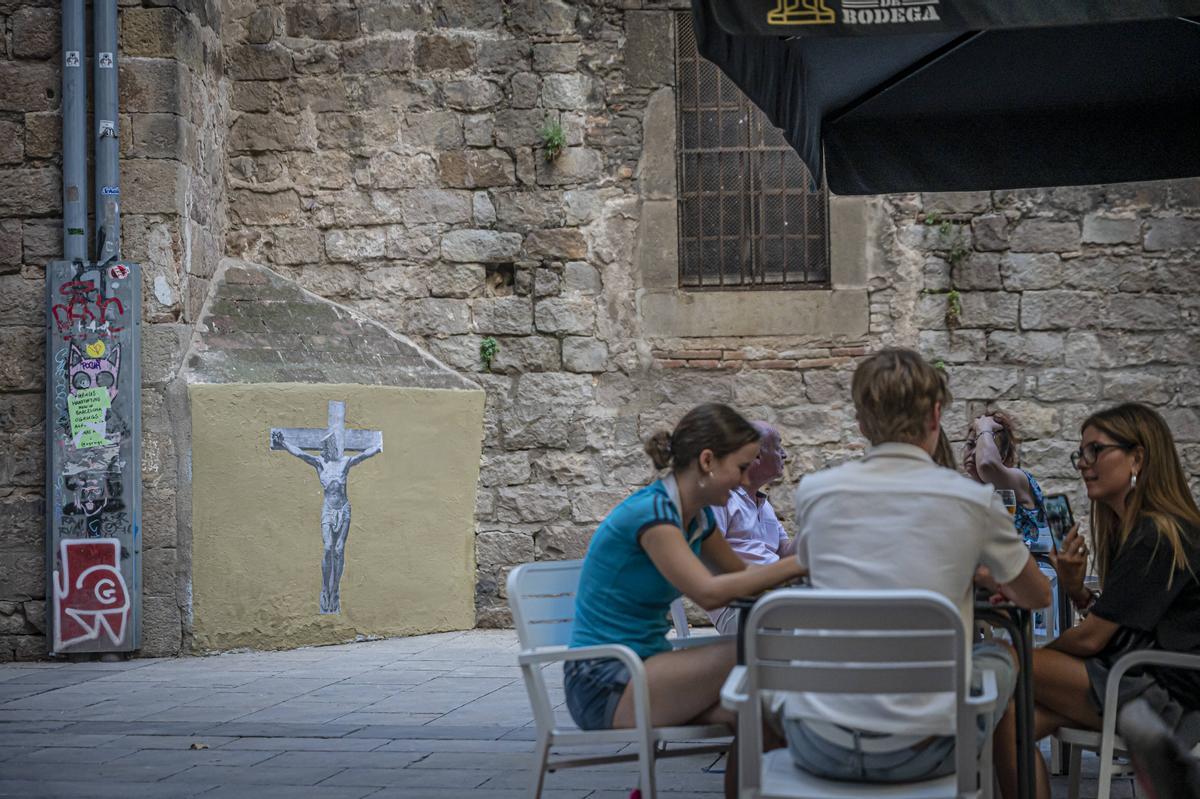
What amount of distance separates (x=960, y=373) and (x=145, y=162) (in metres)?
4.69

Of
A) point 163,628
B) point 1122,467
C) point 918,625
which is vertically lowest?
point 163,628

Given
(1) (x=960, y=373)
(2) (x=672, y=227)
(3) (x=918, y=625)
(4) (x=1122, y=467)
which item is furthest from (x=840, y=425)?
(3) (x=918, y=625)

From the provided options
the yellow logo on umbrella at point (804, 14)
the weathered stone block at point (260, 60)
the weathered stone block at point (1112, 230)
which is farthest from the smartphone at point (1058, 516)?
the weathered stone block at point (260, 60)

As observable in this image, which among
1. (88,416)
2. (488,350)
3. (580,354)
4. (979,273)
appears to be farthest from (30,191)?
(979,273)

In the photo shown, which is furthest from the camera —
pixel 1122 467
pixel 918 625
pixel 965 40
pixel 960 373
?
pixel 960 373

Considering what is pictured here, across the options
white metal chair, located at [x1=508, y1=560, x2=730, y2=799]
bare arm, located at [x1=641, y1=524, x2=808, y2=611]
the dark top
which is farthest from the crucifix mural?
the dark top

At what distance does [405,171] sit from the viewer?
8.70 metres

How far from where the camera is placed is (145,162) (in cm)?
788

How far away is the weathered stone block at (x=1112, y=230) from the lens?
823 centimetres

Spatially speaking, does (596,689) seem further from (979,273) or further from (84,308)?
(979,273)

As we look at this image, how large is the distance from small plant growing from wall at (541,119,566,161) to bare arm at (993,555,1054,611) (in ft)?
19.2

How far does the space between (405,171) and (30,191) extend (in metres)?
2.10

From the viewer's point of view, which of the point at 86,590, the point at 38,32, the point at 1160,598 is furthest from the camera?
the point at 38,32

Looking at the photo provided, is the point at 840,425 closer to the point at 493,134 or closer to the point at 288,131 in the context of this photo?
the point at 493,134
